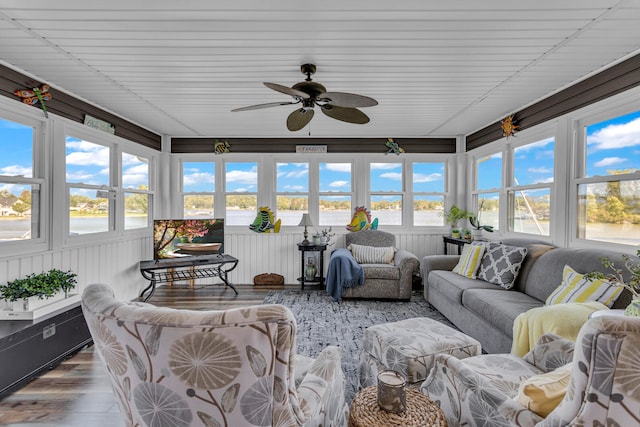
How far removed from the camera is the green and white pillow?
185 inches

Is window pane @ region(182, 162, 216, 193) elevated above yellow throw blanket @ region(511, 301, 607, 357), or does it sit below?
above

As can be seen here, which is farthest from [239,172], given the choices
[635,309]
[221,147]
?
[635,309]

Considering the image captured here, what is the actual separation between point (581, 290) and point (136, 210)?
5.14 m

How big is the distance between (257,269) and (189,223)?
1337mm

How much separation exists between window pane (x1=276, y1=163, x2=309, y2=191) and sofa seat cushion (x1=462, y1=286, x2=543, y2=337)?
122 inches

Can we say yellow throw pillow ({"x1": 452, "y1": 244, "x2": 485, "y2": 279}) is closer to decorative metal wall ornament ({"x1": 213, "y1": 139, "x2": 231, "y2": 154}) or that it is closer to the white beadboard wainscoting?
the white beadboard wainscoting

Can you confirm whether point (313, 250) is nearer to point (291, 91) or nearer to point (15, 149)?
point (291, 91)

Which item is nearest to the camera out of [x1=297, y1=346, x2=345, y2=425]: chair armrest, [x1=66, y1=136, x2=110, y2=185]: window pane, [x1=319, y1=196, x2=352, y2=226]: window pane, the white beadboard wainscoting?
[x1=297, y1=346, x2=345, y2=425]: chair armrest

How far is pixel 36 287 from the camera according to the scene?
2.55 m

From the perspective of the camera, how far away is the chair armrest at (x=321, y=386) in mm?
1209

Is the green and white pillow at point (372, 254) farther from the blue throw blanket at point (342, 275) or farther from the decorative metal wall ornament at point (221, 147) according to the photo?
the decorative metal wall ornament at point (221, 147)

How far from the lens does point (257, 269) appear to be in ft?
17.5

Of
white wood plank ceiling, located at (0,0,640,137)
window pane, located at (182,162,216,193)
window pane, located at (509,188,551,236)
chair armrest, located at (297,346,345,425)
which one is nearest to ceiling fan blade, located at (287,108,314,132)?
white wood plank ceiling, located at (0,0,640,137)

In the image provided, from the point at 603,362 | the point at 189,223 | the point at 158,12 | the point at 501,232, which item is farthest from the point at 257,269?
the point at 603,362
